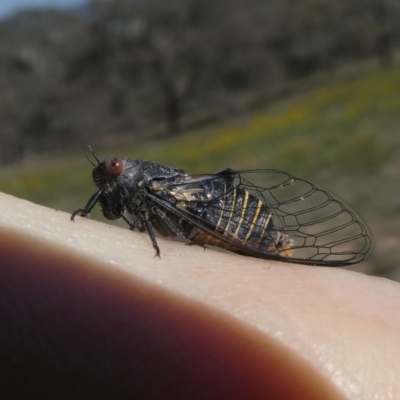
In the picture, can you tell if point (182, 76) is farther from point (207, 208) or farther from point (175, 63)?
point (207, 208)

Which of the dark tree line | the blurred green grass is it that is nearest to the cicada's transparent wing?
the blurred green grass

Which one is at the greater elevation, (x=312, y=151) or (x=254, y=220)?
(x=312, y=151)

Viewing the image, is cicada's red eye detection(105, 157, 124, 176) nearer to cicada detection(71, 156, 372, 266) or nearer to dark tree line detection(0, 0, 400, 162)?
cicada detection(71, 156, 372, 266)

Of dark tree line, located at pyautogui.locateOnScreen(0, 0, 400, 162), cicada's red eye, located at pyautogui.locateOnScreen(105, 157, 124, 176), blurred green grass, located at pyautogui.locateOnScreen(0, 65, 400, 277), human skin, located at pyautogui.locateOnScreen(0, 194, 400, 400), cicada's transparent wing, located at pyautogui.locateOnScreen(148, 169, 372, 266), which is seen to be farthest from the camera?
dark tree line, located at pyautogui.locateOnScreen(0, 0, 400, 162)

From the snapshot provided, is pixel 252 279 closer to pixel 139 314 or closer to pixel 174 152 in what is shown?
pixel 139 314

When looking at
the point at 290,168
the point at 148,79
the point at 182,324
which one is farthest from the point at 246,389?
the point at 148,79

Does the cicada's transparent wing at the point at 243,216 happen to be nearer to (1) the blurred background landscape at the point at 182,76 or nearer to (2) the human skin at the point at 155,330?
(2) the human skin at the point at 155,330

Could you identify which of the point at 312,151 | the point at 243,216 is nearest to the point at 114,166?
the point at 243,216
